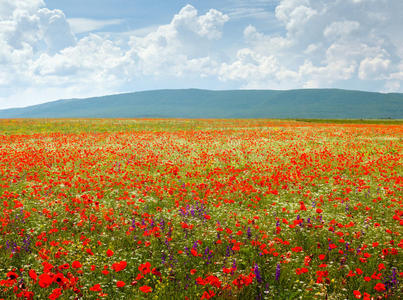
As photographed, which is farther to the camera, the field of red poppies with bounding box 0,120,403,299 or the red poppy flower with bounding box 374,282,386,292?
A: the field of red poppies with bounding box 0,120,403,299

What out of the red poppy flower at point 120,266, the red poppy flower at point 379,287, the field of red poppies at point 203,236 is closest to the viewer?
the red poppy flower at point 379,287

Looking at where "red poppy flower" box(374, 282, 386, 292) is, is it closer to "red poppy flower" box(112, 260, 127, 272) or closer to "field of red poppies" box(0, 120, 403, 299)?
"field of red poppies" box(0, 120, 403, 299)

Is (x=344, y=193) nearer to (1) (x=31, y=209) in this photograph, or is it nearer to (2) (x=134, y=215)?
(2) (x=134, y=215)

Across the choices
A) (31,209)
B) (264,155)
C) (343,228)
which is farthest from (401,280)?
(264,155)

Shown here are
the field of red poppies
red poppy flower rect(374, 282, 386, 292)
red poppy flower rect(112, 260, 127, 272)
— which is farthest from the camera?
the field of red poppies

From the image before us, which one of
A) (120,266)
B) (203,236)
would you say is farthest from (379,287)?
(203,236)

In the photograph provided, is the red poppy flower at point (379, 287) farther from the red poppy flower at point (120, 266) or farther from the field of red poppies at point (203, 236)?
the red poppy flower at point (120, 266)

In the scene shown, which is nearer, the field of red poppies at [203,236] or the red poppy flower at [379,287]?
the red poppy flower at [379,287]

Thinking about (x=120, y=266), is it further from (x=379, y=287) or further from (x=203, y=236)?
(x=379, y=287)

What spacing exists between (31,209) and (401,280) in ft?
31.5

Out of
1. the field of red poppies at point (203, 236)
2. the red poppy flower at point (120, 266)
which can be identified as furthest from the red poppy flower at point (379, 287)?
the red poppy flower at point (120, 266)

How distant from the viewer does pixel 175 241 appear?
7.05 meters

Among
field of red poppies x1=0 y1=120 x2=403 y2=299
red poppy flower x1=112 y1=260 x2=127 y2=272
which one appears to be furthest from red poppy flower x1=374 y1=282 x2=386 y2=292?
red poppy flower x1=112 y1=260 x2=127 y2=272

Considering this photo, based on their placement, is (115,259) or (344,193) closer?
(115,259)
